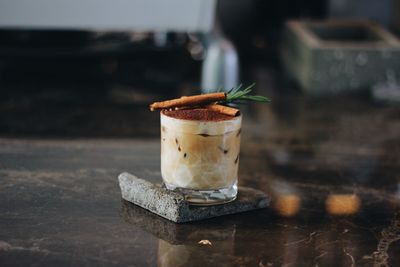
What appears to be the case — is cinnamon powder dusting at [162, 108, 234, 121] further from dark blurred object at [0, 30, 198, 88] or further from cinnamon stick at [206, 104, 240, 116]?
dark blurred object at [0, 30, 198, 88]

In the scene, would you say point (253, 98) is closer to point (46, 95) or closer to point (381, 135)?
point (381, 135)

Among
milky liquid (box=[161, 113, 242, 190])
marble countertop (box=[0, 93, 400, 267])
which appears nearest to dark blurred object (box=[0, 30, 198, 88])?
marble countertop (box=[0, 93, 400, 267])

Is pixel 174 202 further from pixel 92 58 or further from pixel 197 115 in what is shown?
pixel 92 58

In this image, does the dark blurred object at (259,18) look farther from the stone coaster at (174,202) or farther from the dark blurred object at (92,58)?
the stone coaster at (174,202)

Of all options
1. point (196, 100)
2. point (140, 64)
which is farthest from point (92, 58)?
point (196, 100)

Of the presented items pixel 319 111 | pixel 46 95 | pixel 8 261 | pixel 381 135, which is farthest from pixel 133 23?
pixel 8 261

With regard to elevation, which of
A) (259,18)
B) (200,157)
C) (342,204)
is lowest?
(342,204)
